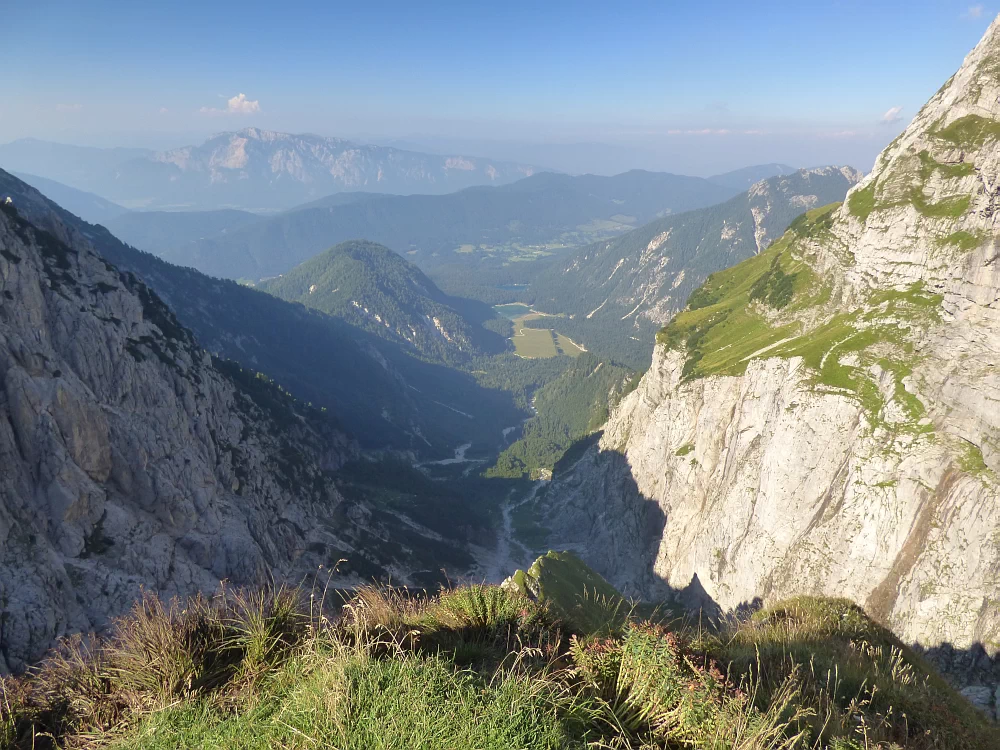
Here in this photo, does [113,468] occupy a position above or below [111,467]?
below

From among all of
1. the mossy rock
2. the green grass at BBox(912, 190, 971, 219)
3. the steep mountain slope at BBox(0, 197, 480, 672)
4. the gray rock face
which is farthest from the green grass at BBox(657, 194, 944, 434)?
the gray rock face

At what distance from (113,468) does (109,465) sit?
0.87m

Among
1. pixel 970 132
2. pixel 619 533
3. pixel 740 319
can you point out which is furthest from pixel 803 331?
pixel 619 533

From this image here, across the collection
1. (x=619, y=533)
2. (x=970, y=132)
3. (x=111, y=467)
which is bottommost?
(x=619, y=533)

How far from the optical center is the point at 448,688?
239 inches

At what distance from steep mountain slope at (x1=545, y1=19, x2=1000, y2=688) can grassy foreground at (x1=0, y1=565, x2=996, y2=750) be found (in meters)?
42.7

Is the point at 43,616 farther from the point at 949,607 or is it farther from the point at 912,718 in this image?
the point at 949,607

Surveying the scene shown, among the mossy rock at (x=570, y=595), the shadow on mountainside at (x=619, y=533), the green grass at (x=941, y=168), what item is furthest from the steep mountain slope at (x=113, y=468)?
the green grass at (x=941, y=168)

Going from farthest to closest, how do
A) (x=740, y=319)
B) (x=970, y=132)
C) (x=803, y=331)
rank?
1. (x=740, y=319)
2. (x=803, y=331)
3. (x=970, y=132)

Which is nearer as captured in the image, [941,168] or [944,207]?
[944,207]

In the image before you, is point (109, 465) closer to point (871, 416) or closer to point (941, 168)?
point (871, 416)

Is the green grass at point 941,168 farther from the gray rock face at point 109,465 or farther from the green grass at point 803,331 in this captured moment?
the gray rock face at point 109,465

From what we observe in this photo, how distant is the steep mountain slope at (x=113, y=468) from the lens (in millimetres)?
36000

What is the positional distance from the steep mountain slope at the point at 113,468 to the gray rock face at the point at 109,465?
130mm
